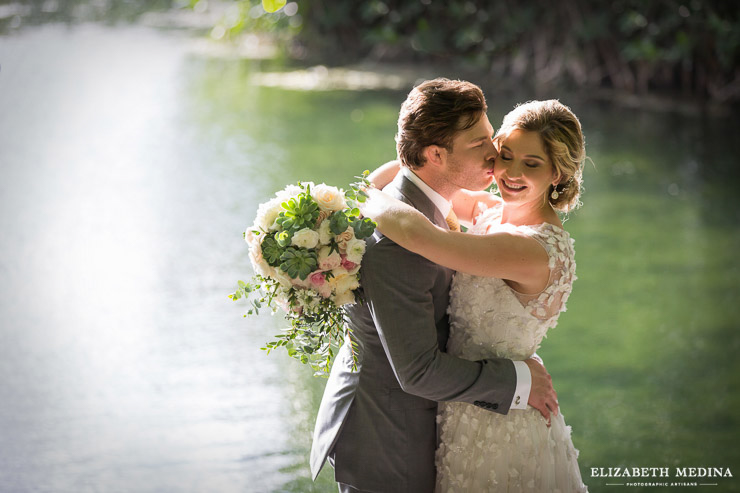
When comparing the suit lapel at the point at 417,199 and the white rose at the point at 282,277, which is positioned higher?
the suit lapel at the point at 417,199

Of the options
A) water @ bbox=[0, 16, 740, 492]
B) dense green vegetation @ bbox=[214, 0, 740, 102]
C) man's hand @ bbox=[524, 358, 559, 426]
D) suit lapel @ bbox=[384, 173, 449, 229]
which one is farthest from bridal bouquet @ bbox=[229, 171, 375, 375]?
dense green vegetation @ bbox=[214, 0, 740, 102]

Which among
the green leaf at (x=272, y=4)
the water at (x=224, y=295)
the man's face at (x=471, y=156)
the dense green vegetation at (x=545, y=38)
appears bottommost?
the water at (x=224, y=295)

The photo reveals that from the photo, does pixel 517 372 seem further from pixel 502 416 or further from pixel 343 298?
pixel 343 298

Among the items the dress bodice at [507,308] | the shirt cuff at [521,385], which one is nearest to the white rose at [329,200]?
the dress bodice at [507,308]

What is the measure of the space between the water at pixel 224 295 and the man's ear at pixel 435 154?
6.65ft

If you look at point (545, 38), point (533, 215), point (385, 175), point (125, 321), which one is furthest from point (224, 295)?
point (545, 38)

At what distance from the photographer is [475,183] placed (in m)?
2.41

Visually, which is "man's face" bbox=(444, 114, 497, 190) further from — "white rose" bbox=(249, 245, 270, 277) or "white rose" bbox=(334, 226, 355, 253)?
"white rose" bbox=(249, 245, 270, 277)

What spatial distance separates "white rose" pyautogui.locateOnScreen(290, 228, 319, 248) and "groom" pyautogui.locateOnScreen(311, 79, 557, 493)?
15 centimetres

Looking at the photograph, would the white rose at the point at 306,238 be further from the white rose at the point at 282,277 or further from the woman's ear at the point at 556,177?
the woman's ear at the point at 556,177

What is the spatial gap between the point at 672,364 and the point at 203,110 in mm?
7481

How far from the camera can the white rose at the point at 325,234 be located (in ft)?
7.24

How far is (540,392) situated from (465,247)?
468mm

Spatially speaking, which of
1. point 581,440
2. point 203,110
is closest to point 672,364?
point 581,440
